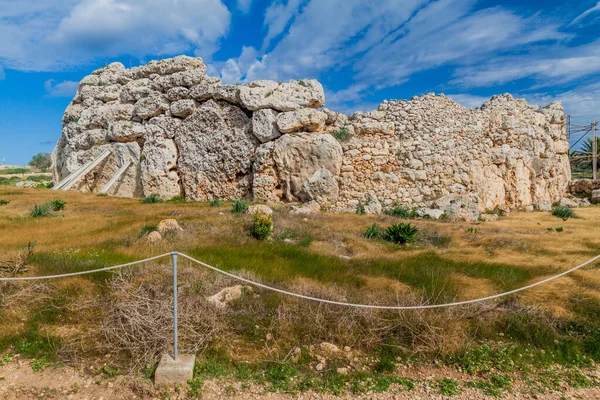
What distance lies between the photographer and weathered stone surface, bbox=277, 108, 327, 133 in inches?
717

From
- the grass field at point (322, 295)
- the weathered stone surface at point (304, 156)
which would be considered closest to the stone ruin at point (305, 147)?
the weathered stone surface at point (304, 156)

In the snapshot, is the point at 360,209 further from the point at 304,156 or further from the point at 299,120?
the point at 299,120

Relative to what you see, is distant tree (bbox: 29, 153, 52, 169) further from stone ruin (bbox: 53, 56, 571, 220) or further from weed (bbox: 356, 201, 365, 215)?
weed (bbox: 356, 201, 365, 215)

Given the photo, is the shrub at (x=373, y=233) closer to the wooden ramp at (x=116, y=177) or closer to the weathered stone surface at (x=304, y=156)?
the weathered stone surface at (x=304, y=156)

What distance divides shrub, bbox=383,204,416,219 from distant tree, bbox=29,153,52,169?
64.2 m

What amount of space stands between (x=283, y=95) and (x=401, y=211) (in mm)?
9107

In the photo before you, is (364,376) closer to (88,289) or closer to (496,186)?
(88,289)

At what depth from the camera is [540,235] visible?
12.3 metres

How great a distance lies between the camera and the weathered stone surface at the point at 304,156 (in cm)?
1792

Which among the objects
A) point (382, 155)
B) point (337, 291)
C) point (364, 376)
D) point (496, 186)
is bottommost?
point (364, 376)

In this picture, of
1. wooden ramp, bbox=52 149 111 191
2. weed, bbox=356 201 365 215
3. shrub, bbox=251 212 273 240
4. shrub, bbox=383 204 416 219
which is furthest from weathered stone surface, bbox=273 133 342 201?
wooden ramp, bbox=52 149 111 191

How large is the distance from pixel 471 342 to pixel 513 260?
4928mm

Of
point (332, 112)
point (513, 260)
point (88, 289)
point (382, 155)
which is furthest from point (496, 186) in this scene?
point (88, 289)

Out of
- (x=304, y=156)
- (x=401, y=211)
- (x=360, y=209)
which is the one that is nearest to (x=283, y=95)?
(x=304, y=156)
